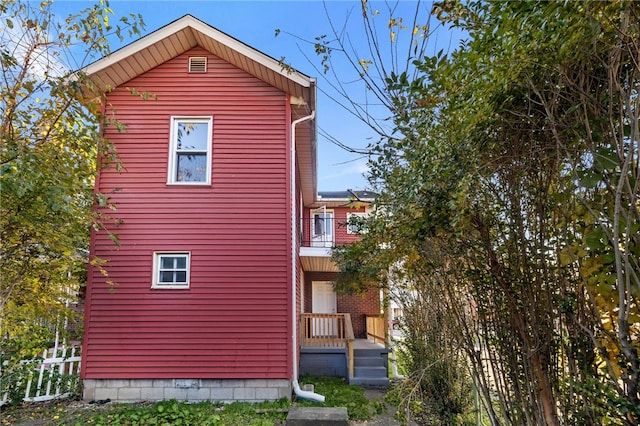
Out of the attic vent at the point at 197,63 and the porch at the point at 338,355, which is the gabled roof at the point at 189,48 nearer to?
the attic vent at the point at 197,63

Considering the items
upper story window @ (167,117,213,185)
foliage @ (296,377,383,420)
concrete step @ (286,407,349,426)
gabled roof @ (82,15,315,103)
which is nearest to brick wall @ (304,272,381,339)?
foliage @ (296,377,383,420)

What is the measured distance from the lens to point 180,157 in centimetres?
715

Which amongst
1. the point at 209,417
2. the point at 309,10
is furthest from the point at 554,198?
the point at 209,417

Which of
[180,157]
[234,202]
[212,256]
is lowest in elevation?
[212,256]

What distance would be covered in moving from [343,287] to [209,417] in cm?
428

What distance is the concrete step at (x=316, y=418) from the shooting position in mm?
3084

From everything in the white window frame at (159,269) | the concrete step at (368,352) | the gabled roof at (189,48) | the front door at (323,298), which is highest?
the gabled roof at (189,48)

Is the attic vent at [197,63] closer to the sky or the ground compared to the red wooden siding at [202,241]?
closer to the sky

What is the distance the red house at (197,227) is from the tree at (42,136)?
A: 140 centimetres

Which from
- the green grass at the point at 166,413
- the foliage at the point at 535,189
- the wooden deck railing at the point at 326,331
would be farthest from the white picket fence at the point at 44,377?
the foliage at the point at 535,189

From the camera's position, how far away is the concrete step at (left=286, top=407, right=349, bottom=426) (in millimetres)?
3084

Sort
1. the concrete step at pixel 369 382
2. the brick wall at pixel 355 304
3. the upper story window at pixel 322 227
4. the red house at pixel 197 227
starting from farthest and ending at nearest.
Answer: the upper story window at pixel 322 227 < the brick wall at pixel 355 304 < the concrete step at pixel 369 382 < the red house at pixel 197 227

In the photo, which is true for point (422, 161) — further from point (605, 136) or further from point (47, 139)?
point (47, 139)

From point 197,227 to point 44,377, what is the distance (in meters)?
3.41
